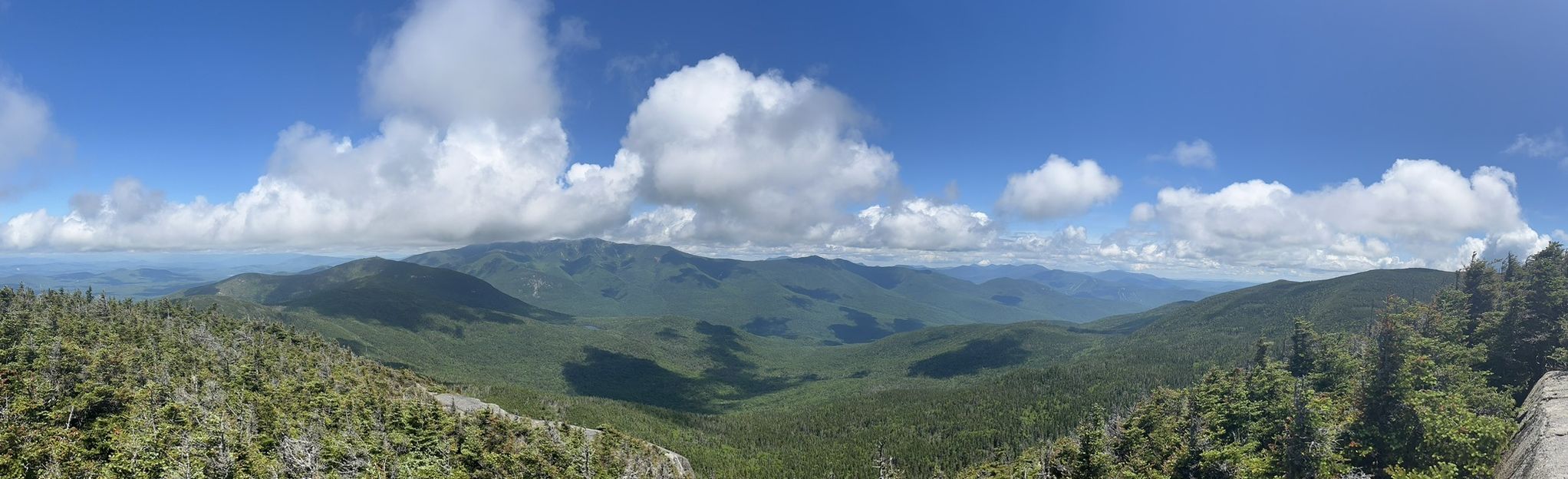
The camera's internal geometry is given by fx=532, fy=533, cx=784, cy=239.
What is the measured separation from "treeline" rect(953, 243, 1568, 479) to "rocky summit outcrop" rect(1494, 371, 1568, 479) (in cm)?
163

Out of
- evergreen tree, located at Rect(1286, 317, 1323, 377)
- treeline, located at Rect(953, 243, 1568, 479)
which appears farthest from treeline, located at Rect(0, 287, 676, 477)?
evergreen tree, located at Rect(1286, 317, 1323, 377)

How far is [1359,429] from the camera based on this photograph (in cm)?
7100

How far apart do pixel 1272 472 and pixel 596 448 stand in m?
114

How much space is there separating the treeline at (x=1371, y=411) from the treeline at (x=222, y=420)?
8725 centimetres

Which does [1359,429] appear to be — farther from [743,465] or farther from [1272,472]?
[743,465]

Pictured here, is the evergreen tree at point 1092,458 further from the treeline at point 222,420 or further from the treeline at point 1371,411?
the treeline at point 222,420

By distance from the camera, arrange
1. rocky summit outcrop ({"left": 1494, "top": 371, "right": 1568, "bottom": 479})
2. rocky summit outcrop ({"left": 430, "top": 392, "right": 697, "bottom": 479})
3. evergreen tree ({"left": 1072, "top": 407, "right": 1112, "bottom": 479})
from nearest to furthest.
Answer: rocky summit outcrop ({"left": 1494, "top": 371, "right": 1568, "bottom": 479}) < evergreen tree ({"left": 1072, "top": 407, "right": 1112, "bottom": 479}) < rocky summit outcrop ({"left": 430, "top": 392, "right": 697, "bottom": 479})

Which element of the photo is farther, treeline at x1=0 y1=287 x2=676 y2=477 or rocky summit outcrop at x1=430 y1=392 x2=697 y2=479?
rocky summit outcrop at x1=430 y1=392 x2=697 y2=479

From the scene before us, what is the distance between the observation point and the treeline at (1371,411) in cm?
6212

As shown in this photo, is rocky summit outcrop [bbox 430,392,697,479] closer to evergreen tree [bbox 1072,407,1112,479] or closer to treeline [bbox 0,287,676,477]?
treeline [bbox 0,287,676,477]

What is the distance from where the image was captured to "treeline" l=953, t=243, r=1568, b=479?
62125 mm

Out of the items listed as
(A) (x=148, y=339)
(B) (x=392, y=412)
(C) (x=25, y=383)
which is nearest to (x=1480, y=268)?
(B) (x=392, y=412)

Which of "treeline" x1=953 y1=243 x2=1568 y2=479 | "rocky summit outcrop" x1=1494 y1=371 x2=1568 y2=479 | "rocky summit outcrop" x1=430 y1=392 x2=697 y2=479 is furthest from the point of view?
→ "rocky summit outcrop" x1=430 y1=392 x2=697 y2=479

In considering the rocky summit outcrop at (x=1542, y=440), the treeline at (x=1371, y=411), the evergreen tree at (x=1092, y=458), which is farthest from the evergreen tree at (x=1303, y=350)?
the evergreen tree at (x=1092, y=458)
